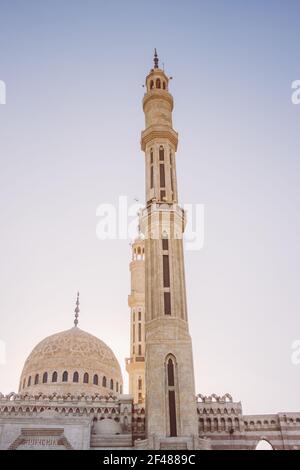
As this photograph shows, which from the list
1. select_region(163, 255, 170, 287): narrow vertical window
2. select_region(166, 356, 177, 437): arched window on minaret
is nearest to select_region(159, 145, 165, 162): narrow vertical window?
select_region(163, 255, 170, 287): narrow vertical window

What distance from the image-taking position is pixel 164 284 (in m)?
30.3

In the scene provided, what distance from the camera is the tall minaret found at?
84.8 ft

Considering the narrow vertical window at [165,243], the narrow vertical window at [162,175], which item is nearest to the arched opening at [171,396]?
the narrow vertical window at [165,243]

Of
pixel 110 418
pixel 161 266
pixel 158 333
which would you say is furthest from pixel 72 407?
pixel 161 266

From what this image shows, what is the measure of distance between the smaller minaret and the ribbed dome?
145cm

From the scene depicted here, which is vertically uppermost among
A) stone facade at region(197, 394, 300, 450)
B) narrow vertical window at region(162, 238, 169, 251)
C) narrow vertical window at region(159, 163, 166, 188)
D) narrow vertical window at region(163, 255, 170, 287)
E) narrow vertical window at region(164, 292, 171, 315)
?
narrow vertical window at region(159, 163, 166, 188)

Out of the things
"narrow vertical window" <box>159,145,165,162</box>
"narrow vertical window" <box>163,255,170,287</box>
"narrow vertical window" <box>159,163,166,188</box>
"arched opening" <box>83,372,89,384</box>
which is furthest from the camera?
"arched opening" <box>83,372,89,384</box>

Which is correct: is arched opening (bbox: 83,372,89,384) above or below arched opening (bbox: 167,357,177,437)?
above

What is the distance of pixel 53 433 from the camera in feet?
84.7

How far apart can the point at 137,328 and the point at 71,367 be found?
7.47 m

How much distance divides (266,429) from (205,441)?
6501mm

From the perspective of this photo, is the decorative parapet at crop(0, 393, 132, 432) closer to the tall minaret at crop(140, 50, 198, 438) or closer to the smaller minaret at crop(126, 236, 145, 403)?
the tall minaret at crop(140, 50, 198, 438)

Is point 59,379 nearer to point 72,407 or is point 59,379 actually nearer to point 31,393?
point 31,393

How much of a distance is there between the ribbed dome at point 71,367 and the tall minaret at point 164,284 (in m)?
10.9
